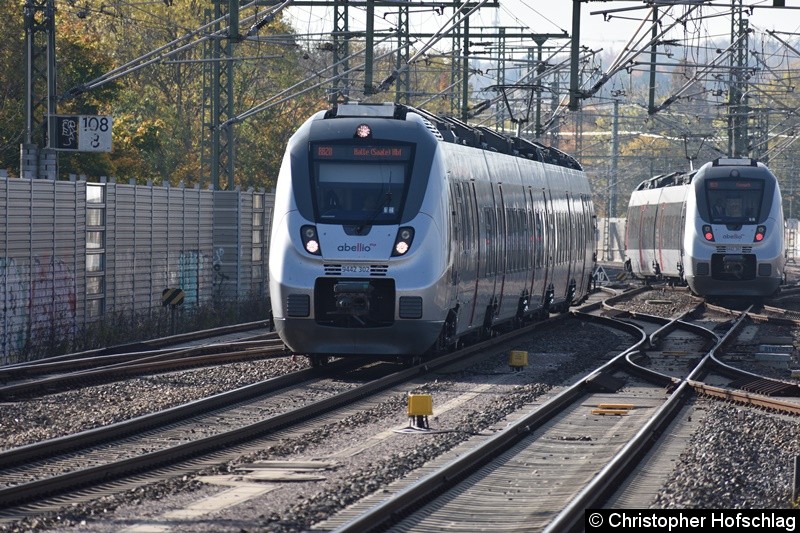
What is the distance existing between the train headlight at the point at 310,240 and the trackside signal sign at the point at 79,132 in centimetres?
994

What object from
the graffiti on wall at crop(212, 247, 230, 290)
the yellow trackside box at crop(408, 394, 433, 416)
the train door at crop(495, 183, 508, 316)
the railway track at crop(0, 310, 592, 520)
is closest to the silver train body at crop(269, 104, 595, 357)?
the railway track at crop(0, 310, 592, 520)

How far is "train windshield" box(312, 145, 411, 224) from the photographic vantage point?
1886cm

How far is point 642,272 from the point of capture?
5284cm

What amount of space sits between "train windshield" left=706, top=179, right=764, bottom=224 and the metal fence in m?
11.4

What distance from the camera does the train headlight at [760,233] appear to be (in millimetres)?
36844

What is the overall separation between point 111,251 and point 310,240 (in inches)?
404

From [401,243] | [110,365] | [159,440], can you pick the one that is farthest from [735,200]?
[159,440]

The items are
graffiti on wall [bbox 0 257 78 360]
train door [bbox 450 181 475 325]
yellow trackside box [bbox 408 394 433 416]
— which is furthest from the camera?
graffiti on wall [bbox 0 257 78 360]

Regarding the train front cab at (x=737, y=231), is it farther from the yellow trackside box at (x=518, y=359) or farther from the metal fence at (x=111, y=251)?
the yellow trackside box at (x=518, y=359)

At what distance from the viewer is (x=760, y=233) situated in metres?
36.9

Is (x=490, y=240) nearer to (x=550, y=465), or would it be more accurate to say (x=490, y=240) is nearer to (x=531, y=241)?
(x=531, y=241)

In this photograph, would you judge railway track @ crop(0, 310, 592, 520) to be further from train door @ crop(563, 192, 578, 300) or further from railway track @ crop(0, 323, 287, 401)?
Answer: train door @ crop(563, 192, 578, 300)

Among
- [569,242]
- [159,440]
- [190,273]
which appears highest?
[569,242]

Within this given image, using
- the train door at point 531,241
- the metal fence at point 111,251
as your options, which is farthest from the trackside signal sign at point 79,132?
the train door at point 531,241
